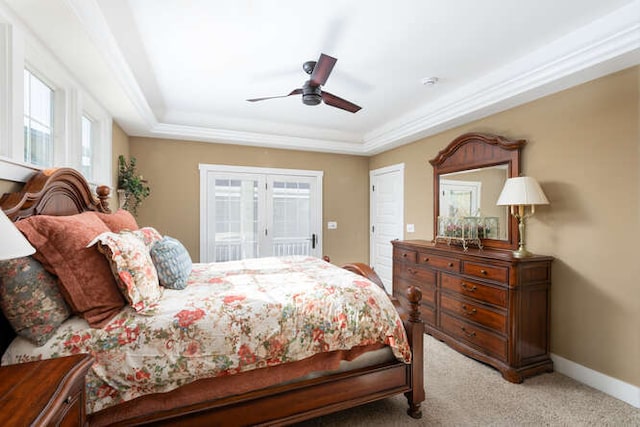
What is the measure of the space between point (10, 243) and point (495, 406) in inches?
108

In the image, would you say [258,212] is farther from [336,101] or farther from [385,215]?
[336,101]

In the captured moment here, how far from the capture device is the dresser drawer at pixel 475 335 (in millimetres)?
2458

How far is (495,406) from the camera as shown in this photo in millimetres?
2064

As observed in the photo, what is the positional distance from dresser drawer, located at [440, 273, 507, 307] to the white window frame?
3369 millimetres

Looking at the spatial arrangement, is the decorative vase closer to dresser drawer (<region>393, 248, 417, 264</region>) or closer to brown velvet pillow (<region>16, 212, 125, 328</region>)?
brown velvet pillow (<region>16, 212, 125, 328</region>)

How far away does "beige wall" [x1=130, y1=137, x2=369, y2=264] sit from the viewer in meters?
4.18

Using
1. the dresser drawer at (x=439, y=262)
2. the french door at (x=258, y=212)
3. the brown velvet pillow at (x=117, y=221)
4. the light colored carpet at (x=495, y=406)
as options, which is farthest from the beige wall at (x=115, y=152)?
the dresser drawer at (x=439, y=262)

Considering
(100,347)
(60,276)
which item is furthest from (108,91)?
(100,347)

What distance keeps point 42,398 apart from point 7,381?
204mm

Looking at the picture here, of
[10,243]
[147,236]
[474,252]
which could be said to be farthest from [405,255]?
[10,243]

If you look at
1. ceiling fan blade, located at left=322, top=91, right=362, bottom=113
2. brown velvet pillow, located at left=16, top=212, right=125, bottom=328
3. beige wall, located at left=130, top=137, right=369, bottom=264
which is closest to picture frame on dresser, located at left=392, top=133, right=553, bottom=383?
ceiling fan blade, located at left=322, top=91, right=362, bottom=113

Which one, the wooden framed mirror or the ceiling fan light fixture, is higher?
the ceiling fan light fixture

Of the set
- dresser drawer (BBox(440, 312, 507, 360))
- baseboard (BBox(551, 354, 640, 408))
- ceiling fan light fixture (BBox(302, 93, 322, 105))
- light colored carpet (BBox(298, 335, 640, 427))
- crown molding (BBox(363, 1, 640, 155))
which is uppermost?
crown molding (BBox(363, 1, 640, 155))

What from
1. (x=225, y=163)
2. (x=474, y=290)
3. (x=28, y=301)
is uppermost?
(x=225, y=163)
